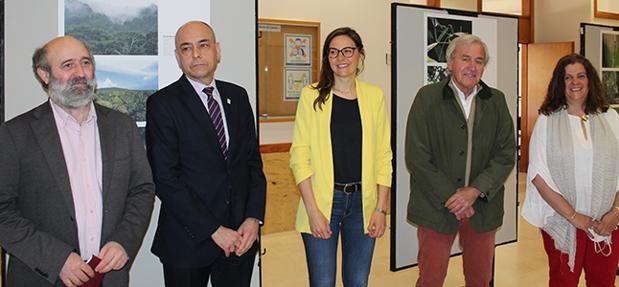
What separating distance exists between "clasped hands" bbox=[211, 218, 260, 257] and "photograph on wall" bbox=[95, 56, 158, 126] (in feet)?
2.61

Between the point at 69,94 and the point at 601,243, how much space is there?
2575 mm

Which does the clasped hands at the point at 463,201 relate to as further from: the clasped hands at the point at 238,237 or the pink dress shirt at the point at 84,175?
the pink dress shirt at the point at 84,175

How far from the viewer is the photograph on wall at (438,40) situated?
3.65 meters

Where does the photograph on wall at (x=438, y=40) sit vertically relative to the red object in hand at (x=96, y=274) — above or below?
above

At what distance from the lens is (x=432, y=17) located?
3.65 meters

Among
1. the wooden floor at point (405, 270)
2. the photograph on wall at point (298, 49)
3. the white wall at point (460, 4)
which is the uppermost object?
the white wall at point (460, 4)

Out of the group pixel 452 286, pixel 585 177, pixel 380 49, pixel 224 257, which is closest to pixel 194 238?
A: pixel 224 257

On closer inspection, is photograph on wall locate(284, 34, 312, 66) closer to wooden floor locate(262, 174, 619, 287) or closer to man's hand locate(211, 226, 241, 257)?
wooden floor locate(262, 174, 619, 287)

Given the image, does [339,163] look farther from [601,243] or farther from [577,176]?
[601,243]

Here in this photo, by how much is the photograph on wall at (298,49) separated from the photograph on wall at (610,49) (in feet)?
8.73

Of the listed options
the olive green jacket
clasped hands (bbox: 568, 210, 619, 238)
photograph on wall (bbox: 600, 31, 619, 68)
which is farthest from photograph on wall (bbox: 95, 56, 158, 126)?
photograph on wall (bbox: 600, 31, 619, 68)

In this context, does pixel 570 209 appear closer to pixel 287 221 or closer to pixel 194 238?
pixel 194 238

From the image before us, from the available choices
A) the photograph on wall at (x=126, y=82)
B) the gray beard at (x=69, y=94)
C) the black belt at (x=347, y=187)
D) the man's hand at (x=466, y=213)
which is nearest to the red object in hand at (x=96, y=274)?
the gray beard at (x=69, y=94)

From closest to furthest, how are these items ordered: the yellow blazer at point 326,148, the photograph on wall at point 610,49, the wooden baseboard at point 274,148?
the yellow blazer at point 326,148
the photograph on wall at point 610,49
the wooden baseboard at point 274,148
